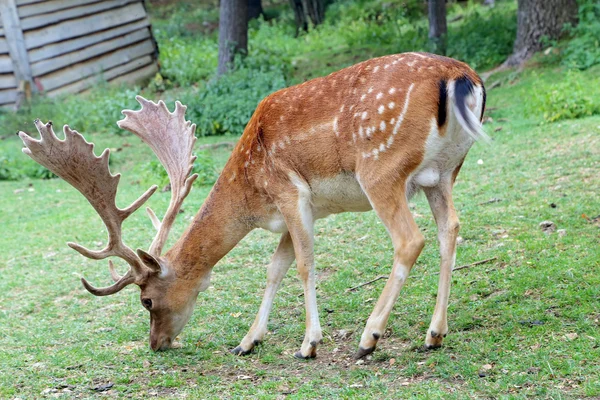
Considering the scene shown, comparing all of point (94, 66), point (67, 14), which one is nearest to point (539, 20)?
point (94, 66)

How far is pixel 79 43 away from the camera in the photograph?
Result: 16.1 m

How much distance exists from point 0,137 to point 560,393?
1260 cm

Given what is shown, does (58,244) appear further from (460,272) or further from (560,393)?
(560,393)

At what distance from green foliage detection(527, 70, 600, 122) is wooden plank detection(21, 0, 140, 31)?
9489 millimetres

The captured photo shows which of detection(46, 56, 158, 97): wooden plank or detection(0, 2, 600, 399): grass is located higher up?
detection(0, 2, 600, 399): grass

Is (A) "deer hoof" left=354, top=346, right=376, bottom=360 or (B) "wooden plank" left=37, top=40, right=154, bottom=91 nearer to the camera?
(A) "deer hoof" left=354, top=346, right=376, bottom=360

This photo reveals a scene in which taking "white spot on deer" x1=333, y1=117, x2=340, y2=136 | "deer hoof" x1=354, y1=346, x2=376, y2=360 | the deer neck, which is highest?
"white spot on deer" x1=333, y1=117, x2=340, y2=136

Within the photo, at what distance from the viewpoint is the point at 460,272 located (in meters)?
5.87

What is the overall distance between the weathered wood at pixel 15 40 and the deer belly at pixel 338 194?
38.2ft

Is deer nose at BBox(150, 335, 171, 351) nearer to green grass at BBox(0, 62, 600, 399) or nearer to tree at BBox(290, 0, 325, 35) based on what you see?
green grass at BBox(0, 62, 600, 399)

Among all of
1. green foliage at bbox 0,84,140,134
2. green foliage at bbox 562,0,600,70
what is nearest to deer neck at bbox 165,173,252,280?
green foliage at bbox 562,0,600,70

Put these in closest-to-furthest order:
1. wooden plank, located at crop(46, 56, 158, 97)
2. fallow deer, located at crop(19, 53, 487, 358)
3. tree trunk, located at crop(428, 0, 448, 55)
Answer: fallow deer, located at crop(19, 53, 487, 358)
tree trunk, located at crop(428, 0, 448, 55)
wooden plank, located at crop(46, 56, 158, 97)

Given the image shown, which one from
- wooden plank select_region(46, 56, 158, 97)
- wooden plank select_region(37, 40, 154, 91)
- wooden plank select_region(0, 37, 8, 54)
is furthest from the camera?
wooden plank select_region(46, 56, 158, 97)

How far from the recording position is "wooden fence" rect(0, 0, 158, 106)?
15023 millimetres
